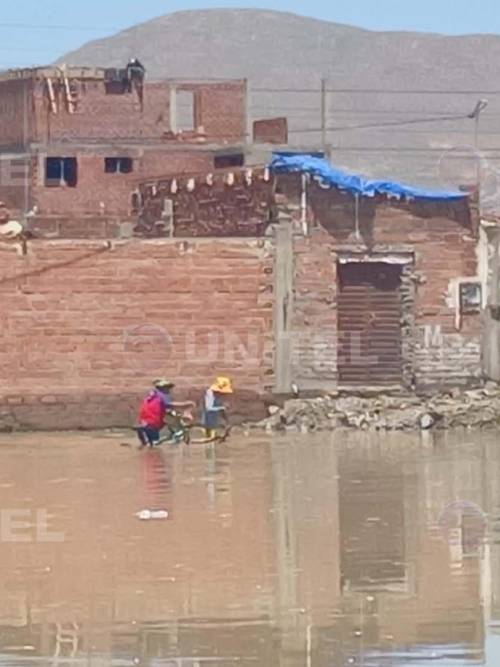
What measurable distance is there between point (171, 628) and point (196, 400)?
634 inches

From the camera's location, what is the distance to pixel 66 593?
39.7 feet

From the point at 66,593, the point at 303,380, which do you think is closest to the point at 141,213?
the point at 303,380

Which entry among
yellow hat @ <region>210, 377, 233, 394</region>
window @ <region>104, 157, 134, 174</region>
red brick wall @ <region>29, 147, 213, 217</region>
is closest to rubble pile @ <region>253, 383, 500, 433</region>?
yellow hat @ <region>210, 377, 233, 394</region>

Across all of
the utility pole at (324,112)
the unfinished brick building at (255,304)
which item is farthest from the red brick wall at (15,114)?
the unfinished brick building at (255,304)

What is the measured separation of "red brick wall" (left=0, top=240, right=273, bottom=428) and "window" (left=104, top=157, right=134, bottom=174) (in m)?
29.9

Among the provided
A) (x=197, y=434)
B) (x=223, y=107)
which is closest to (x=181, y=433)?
(x=197, y=434)

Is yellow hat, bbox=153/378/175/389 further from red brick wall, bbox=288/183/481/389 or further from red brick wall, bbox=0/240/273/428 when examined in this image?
red brick wall, bbox=288/183/481/389

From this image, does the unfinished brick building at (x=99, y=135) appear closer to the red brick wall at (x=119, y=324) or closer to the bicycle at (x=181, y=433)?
the red brick wall at (x=119, y=324)

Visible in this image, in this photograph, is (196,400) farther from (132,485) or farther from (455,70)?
(455,70)

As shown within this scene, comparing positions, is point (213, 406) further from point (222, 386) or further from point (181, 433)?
point (222, 386)

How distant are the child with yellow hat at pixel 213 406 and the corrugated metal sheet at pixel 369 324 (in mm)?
3189

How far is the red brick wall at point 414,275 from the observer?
92.2 ft

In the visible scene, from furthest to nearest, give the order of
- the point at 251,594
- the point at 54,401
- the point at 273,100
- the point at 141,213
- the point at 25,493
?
the point at 273,100
the point at 141,213
the point at 54,401
the point at 25,493
the point at 251,594

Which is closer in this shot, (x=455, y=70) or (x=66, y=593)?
(x=66, y=593)
